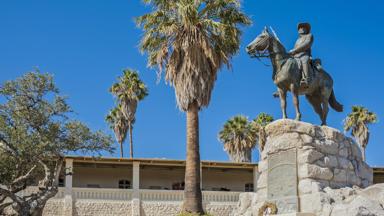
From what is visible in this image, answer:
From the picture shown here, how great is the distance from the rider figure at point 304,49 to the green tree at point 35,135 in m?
10.2

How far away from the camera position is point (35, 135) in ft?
78.3

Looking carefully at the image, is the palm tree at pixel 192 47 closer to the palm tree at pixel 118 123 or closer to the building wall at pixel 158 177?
the building wall at pixel 158 177

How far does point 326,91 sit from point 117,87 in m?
35.0

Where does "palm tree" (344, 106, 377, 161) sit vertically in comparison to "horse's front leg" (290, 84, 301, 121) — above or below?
Answer: above

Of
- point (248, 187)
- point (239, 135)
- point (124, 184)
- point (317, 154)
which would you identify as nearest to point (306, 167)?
point (317, 154)

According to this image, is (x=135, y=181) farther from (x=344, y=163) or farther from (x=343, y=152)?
(x=344, y=163)

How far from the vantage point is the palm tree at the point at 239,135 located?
165 feet

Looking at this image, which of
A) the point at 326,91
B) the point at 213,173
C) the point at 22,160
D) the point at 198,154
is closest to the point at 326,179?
the point at 326,91

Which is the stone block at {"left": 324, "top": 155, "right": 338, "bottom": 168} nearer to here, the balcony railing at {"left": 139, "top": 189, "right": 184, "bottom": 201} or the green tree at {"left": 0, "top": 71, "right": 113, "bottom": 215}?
the green tree at {"left": 0, "top": 71, "right": 113, "bottom": 215}

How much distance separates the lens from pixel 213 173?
147ft

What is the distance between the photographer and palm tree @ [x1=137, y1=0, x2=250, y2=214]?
2609cm

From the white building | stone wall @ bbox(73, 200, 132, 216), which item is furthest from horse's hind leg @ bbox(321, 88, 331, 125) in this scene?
stone wall @ bbox(73, 200, 132, 216)

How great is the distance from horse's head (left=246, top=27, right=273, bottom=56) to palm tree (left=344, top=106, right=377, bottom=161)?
39.0 metres

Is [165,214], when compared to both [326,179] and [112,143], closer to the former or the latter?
[112,143]
